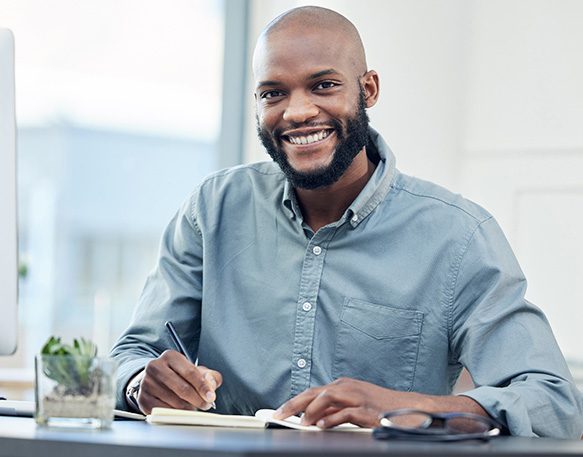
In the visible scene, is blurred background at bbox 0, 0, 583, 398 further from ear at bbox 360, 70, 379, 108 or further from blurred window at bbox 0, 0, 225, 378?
ear at bbox 360, 70, 379, 108

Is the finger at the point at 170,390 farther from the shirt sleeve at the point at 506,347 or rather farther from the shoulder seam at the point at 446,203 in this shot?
the shoulder seam at the point at 446,203

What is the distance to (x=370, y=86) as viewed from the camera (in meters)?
2.05

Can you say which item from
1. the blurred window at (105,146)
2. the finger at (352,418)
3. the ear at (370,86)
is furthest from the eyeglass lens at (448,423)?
the blurred window at (105,146)

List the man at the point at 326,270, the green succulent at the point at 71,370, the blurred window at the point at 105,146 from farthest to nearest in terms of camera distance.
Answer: the blurred window at the point at 105,146 → the man at the point at 326,270 → the green succulent at the point at 71,370

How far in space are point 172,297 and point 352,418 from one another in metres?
0.66

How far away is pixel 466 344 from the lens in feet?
5.69

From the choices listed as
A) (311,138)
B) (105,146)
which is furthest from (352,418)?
(105,146)

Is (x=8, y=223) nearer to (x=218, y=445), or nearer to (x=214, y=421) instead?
(x=214, y=421)

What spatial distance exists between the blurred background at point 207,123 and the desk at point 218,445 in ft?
7.68

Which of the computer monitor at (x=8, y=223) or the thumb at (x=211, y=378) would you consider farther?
the thumb at (x=211, y=378)

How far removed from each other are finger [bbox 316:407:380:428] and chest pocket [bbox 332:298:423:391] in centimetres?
44

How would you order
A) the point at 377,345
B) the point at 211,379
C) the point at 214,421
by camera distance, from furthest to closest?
1. the point at 377,345
2. the point at 211,379
3. the point at 214,421

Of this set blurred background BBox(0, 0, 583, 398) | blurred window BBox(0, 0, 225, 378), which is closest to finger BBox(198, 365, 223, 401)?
blurred background BBox(0, 0, 583, 398)

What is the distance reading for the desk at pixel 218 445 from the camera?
0.96m
